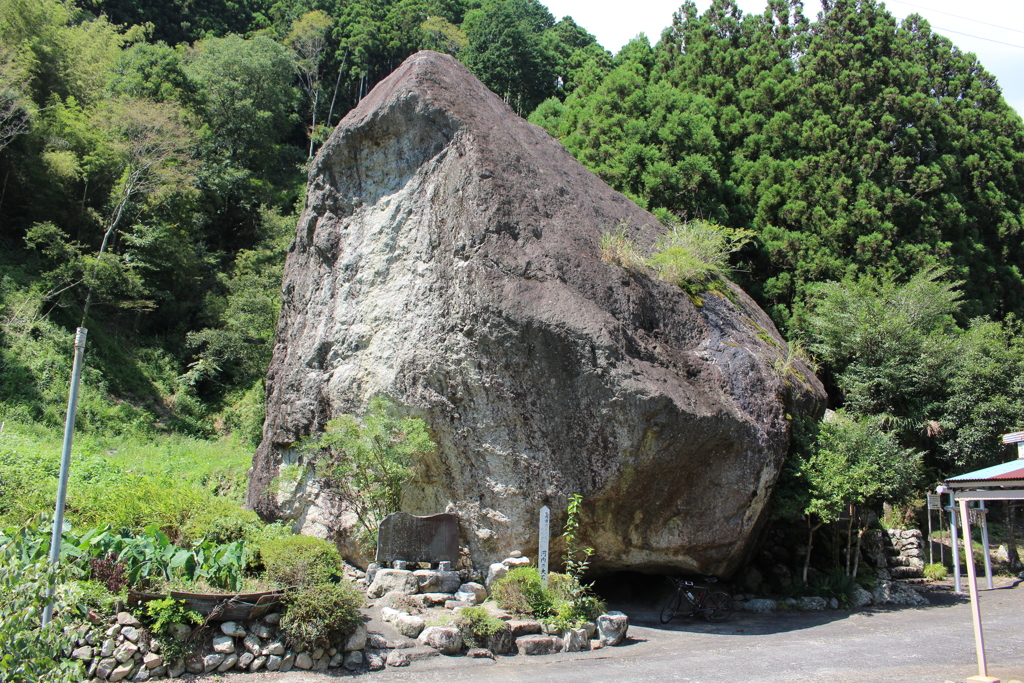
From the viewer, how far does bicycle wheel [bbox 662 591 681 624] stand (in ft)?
36.9

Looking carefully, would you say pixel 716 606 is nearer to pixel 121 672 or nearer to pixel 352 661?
pixel 352 661

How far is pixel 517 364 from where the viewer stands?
10.4 metres

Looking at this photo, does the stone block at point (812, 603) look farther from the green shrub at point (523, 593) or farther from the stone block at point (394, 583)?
the stone block at point (394, 583)

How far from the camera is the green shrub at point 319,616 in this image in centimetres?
731

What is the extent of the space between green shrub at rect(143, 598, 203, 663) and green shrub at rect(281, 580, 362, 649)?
92cm

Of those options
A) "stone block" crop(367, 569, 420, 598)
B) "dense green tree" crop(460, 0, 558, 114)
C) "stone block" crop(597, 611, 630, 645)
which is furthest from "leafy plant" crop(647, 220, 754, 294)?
"dense green tree" crop(460, 0, 558, 114)

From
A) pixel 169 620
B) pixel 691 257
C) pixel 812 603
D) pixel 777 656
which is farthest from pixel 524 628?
pixel 691 257

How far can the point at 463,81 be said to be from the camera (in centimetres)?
1329

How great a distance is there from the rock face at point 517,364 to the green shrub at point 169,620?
4.53 m

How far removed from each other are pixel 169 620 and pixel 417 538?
377 cm

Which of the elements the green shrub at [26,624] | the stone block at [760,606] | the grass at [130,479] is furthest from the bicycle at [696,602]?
the green shrub at [26,624]

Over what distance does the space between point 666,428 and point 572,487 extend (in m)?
1.63

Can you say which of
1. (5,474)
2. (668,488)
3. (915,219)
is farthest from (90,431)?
(915,219)

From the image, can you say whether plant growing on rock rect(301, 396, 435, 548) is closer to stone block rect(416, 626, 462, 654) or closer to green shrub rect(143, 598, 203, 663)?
stone block rect(416, 626, 462, 654)
